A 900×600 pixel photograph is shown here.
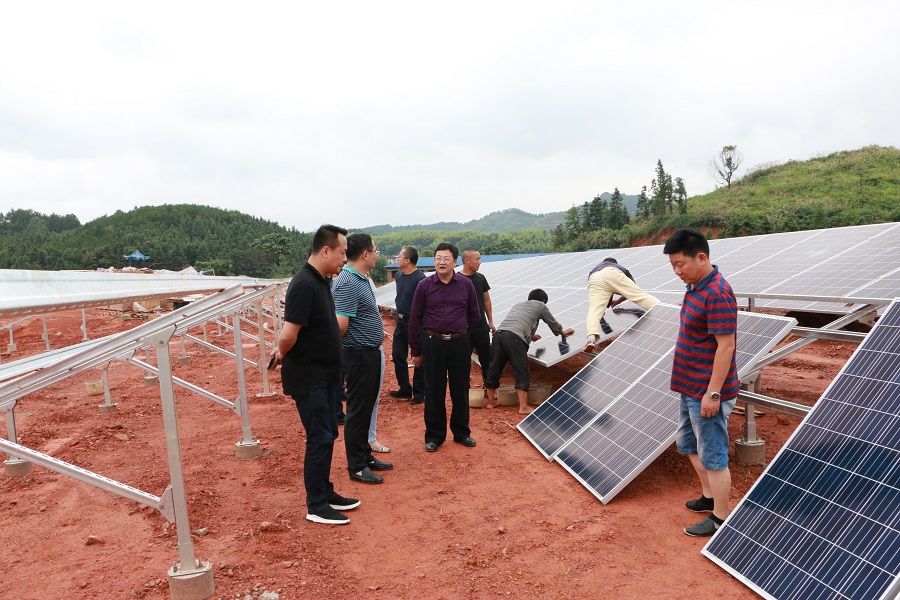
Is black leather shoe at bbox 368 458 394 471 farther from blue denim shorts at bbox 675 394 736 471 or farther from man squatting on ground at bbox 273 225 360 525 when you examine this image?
blue denim shorts at bbox 675 394 736 471

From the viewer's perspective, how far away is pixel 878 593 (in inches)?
100

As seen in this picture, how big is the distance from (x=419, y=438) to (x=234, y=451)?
198 cm

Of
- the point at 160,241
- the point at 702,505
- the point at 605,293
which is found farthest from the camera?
the point at 160,241

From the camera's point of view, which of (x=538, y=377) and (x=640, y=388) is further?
(x=538, y=377)

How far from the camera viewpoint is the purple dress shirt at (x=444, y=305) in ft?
18.5

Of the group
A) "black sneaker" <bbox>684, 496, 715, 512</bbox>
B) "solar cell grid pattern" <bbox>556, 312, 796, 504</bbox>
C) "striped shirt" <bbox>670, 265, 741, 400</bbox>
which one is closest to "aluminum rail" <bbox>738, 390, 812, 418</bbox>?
"solar cell grid pattern" <bbox>556, 312, 796, 504</bbox>

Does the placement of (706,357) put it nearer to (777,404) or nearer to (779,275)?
(777,404)

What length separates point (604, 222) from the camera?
197 ft

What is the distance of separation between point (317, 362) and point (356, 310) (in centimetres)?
97

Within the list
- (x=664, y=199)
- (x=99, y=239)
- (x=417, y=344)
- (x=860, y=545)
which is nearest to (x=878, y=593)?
(x=860, y=545)

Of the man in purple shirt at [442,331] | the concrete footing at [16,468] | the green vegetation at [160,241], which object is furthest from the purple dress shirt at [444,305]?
the green vegetation at [160,241]

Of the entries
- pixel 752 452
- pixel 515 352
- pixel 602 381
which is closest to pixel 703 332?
pixel 752 452

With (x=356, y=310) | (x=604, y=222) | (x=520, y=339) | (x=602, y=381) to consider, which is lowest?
(x=602, y=381)

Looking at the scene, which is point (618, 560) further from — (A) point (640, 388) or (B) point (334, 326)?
(B) point (334, 326)
